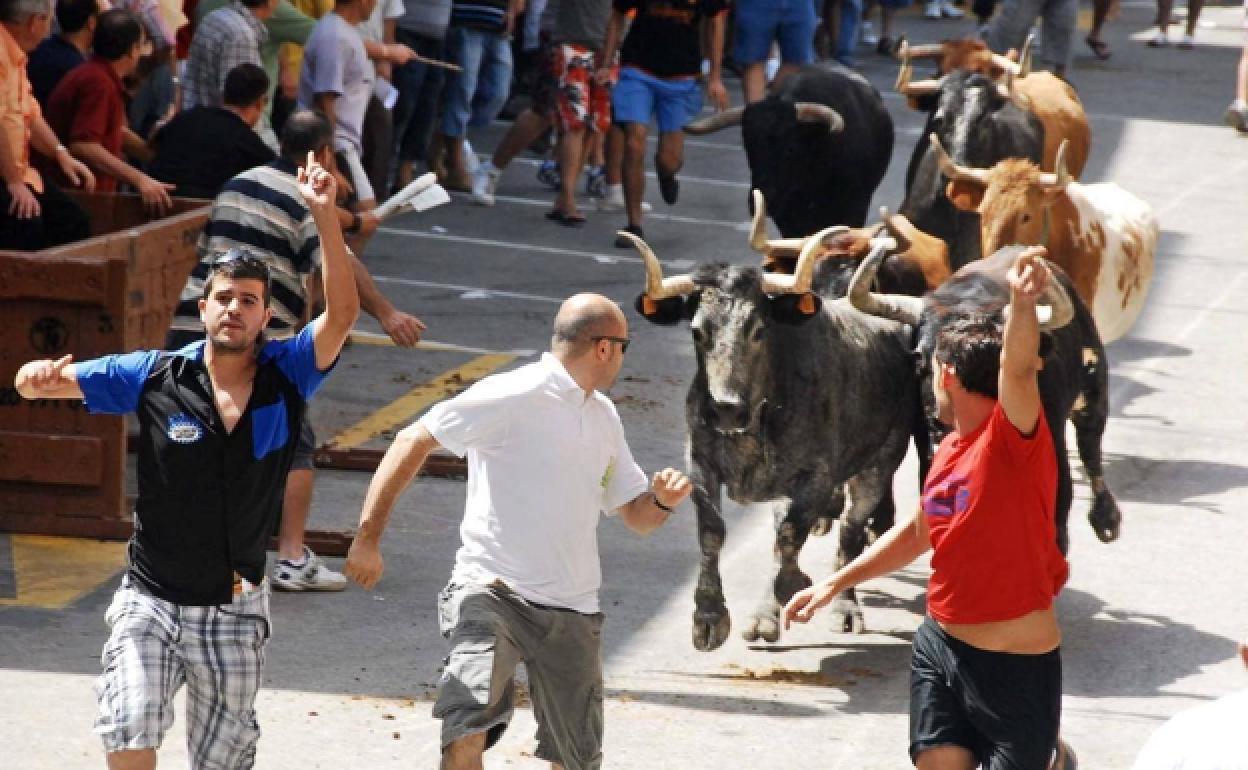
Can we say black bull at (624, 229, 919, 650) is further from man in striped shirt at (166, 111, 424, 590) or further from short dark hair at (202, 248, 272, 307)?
short dark hair at (202, 248, 272, 307)

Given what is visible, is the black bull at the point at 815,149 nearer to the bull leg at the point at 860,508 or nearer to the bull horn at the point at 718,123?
the bull horn at the point at 718,123

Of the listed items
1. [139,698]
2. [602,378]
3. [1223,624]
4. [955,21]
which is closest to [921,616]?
[1223,624]

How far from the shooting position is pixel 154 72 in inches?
564

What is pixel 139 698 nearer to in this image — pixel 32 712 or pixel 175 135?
pixel 32 712

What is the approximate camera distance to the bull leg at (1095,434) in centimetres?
987

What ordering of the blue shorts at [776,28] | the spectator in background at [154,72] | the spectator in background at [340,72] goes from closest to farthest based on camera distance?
the spectator in background at [154,72] → the spectator in background at [340,72] → the blue shorts at [776,28]

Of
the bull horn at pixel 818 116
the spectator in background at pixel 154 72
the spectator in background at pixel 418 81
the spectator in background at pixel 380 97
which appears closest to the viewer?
the spectator in background at pixel 154 72

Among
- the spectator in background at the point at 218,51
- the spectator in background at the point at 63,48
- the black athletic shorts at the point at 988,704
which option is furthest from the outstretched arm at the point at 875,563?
the spectator in background at the point at 218,51

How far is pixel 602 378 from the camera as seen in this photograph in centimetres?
637

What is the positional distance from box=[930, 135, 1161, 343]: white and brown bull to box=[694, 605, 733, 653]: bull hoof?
3.37m

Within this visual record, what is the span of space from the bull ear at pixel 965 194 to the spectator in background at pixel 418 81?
618cm

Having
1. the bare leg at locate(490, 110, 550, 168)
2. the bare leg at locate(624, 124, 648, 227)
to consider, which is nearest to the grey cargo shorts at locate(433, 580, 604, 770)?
the bare leg at locate(624, 124, 648, 227)

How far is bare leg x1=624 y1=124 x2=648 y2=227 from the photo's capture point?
16.6 metres

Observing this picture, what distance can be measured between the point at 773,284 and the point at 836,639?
150 centimetres
